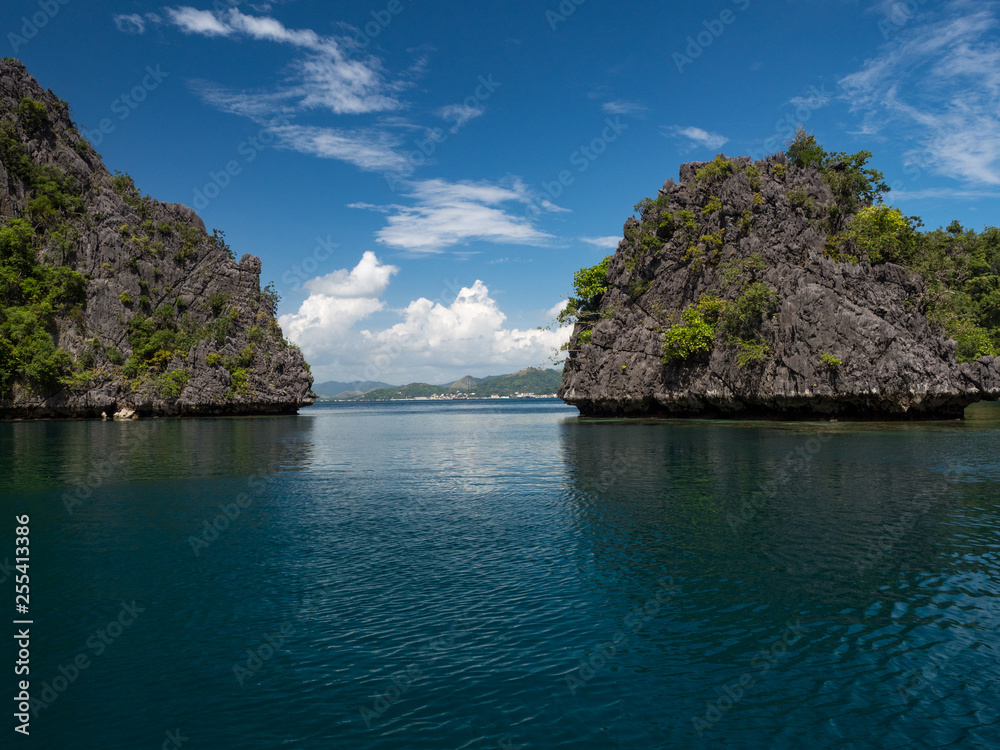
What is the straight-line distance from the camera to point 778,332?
2648 inches

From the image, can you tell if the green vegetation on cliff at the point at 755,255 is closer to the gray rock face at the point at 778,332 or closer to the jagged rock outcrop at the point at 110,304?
the gray rock face at the point at 778,332

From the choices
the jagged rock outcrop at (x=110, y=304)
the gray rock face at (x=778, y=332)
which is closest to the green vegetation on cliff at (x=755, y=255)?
the gray rock face at (x=778, y=332)

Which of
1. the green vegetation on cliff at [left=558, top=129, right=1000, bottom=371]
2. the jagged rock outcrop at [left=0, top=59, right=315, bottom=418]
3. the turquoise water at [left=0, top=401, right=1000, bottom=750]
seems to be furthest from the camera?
the jagged rock outcrop at [left=0, top=59, right=315, bottom=418]

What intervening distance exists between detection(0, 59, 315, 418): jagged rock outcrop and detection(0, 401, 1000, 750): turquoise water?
85.6 meters

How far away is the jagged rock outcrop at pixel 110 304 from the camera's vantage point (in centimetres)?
10138

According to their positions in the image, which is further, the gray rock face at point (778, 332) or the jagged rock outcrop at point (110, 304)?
the jagged rock outcrop at point (110, 304)

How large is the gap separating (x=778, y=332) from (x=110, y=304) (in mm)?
116078

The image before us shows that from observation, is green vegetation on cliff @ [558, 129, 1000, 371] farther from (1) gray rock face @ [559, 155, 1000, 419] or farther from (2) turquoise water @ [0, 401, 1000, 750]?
(2) turquoise water @ [0, 401, 1000, 750]

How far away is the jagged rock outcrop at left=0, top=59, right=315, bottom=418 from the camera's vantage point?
333 ft

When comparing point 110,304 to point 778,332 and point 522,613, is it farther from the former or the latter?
point 522,613

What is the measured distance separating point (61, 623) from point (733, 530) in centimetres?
2076

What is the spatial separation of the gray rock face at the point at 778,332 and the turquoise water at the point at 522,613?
32194 mm

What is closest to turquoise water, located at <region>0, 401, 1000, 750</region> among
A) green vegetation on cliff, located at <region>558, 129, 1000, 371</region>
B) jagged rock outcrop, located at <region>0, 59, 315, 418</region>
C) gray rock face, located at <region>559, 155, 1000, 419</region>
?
gray rock face, located at <region>559, 155, 1000, 419</region>

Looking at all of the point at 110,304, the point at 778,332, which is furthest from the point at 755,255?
the point at 110,304
